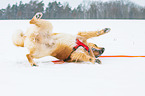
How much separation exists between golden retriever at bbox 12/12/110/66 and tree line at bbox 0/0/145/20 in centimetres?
128

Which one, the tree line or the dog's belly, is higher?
the tree line

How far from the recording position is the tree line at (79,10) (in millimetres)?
2438

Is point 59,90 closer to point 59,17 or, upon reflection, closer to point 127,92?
point 127,92

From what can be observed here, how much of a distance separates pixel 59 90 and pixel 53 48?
47 centimetres

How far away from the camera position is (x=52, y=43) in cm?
109

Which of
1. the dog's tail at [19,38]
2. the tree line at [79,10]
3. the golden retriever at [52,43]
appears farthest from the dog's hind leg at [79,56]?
the tree line at [79,10]

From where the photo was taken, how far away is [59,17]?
8.39 feet

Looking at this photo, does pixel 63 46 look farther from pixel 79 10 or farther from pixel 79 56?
pixel 79 10

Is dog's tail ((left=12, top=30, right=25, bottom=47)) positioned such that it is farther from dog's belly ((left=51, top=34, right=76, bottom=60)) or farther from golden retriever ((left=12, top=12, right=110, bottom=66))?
dog's belly ((left=51, top=34, right=76, bottom=60))

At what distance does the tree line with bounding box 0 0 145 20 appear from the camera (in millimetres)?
2438

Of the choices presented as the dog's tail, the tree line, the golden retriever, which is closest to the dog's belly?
the golden retriever

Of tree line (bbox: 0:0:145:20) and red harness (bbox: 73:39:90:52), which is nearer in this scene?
red harness (bbox: 73:39:90:52)

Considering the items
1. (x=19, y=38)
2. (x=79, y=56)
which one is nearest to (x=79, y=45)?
(x=79, y=56)

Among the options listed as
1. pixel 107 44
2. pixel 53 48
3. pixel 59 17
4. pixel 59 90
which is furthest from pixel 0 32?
pixel 59 90
